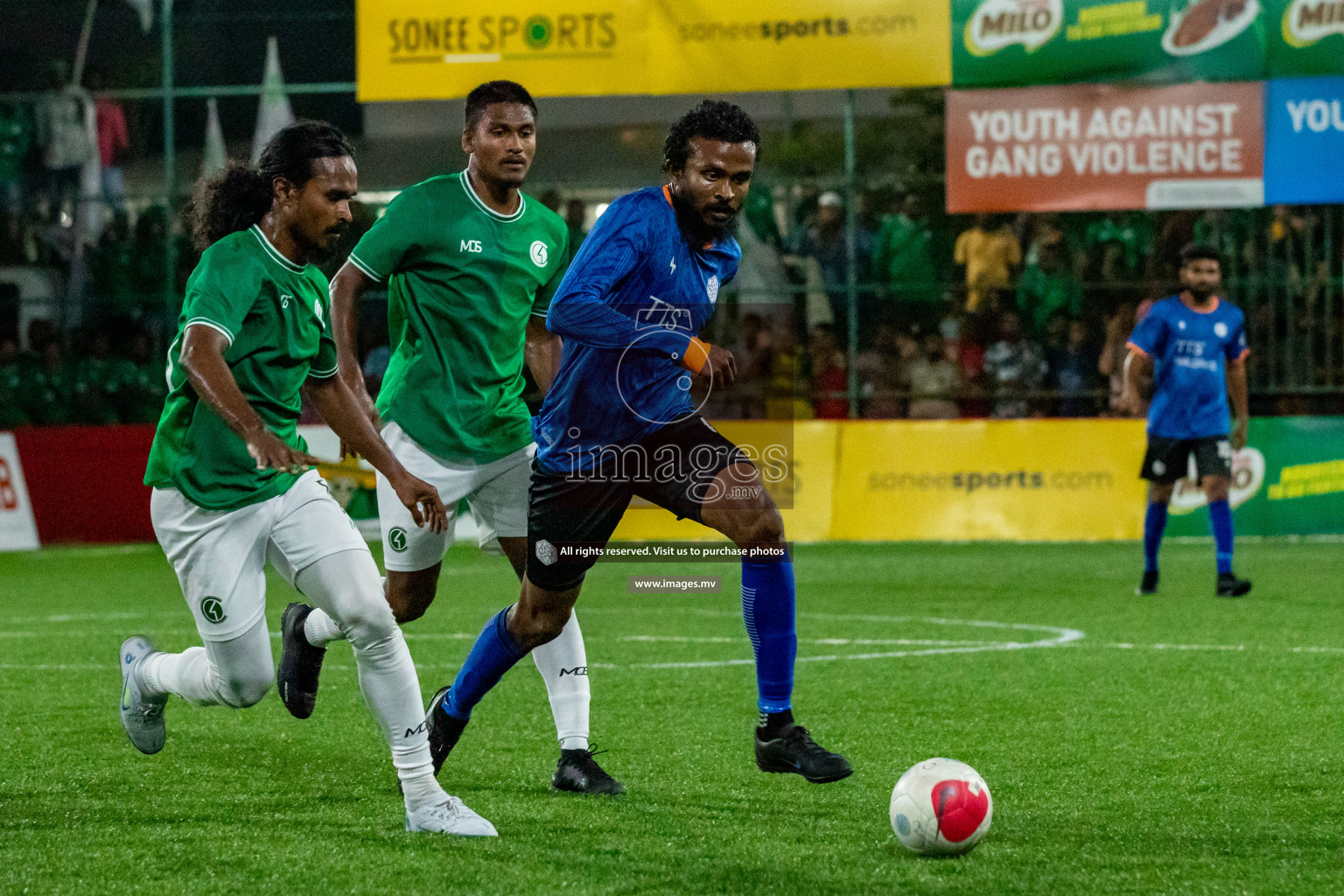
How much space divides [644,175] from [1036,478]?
5178 millimetres

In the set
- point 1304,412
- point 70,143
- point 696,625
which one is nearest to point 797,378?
point 1304,412

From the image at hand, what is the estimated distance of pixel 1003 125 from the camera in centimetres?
1592

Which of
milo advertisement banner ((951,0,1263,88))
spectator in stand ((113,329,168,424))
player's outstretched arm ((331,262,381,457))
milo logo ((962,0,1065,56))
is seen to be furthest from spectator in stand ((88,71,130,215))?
player's outstretched arm ((331,262,381,457))

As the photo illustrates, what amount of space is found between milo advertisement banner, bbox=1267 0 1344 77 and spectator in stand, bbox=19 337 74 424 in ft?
38.8

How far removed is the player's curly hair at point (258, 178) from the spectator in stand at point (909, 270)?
40.9ft

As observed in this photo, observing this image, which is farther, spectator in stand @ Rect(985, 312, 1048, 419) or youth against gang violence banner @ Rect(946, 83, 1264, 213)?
spectator in stand @ Rect(985, 312, 1048, 419)

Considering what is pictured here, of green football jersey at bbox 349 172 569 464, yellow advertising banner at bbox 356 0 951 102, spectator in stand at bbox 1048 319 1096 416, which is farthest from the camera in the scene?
spectator in stand at bbox 1048 319 1096 416

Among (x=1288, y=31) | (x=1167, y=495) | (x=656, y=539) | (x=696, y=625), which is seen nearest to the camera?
(x=696, y=625)

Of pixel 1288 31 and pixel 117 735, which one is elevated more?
pixel 1288 31

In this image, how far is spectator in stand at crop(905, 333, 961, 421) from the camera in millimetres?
16312

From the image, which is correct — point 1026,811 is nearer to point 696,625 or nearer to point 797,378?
point 696,625

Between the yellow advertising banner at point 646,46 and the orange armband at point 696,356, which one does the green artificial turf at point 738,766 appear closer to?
the orange armband at point 696,356

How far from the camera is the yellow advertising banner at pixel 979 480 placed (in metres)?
15.1

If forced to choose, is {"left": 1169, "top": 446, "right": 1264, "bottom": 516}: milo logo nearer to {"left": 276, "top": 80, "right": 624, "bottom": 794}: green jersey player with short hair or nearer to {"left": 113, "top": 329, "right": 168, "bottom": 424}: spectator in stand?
{"left": 113, "top": 329, "right": 168, "bottom": 424}: spectator in stand
